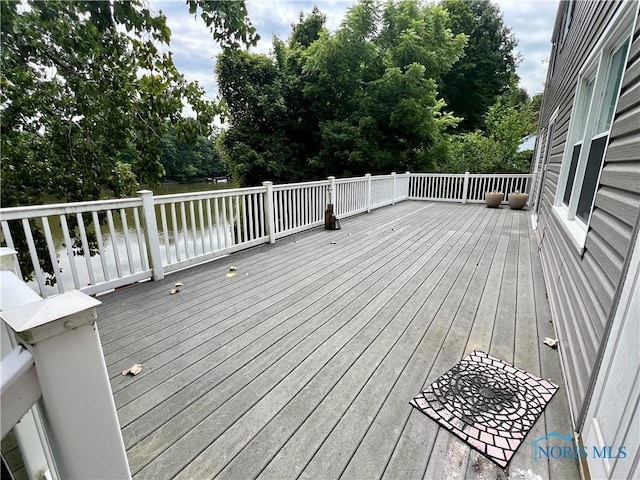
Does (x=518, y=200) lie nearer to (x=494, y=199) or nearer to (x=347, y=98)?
(x=494, y=199)

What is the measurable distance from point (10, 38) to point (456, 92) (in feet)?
67.3

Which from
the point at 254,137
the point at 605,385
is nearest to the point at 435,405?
the point at 605,385

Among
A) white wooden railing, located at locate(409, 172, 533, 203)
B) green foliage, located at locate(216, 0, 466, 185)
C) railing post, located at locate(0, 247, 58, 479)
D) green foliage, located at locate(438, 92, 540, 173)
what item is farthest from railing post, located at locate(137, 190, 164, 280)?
green foliage, located at locate(438, 92, 540, 173)

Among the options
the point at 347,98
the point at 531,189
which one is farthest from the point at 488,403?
the point at 347,98

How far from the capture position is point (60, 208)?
2.48 m

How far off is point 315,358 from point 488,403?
103 centimetres

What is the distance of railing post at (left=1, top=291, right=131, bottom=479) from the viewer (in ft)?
1.89

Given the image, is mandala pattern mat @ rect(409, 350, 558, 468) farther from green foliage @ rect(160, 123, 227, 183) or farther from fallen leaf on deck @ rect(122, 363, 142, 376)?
green foliage @ rect(160, 123, 227, 183)

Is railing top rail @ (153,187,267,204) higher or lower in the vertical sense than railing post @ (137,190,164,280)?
higher

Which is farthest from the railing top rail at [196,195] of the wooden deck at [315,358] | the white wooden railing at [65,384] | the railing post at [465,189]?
the railing post at [465,189]

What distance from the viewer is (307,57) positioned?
41.5ft

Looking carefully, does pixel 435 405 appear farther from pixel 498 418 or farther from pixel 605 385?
pixel 605 385

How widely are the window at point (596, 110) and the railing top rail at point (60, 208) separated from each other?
377 centimetres

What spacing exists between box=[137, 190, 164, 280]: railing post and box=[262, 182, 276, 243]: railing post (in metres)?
1.68
